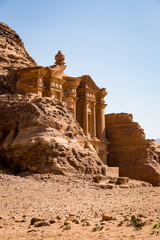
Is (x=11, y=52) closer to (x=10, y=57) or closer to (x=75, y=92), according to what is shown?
(x=10, y=57)

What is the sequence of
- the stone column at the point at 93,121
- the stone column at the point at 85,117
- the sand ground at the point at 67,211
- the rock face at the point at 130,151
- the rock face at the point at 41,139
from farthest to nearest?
the stone column at the point at 93,121 < the stone column at the point at 85,117 < the rock face at the point at 130,151 < the rock face at the point at 41,139 < the sand ground at the point at 67,211

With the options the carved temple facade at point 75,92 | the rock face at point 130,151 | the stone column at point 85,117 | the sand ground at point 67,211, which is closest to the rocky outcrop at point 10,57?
the carved temple facade at point 75,92

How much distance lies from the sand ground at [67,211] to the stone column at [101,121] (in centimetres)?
2166

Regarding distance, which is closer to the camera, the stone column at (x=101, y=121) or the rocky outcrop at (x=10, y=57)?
the rocky outcrop at (x=10, y=57)

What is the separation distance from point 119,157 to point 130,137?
2.65 m

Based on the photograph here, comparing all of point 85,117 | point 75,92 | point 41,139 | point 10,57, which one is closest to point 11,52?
point 10,57

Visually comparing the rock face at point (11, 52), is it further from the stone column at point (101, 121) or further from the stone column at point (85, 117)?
the stone column at point (101, 121)

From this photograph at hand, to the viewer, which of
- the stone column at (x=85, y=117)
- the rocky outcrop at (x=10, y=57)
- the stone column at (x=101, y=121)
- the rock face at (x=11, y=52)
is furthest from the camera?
the stone column at (x=101, y=121)

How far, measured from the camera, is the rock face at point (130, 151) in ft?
121

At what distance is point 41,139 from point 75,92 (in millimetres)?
18312

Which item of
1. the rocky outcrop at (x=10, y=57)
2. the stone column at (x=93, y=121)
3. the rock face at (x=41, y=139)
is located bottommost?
the rock face at (x=41, y=139)

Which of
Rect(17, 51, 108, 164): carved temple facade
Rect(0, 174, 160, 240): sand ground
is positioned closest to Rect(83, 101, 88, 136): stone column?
Rect(17, 51, 108, 164): carved temple facade

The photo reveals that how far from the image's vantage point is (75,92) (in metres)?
37.8

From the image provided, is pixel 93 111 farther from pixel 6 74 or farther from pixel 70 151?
pixel 70 151
